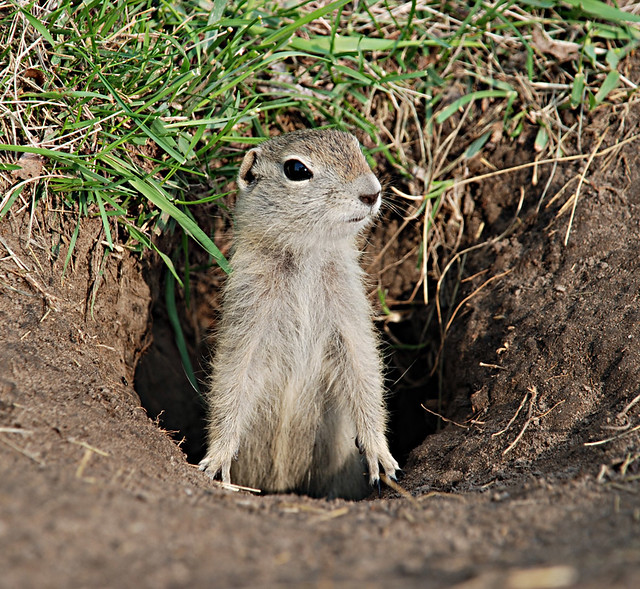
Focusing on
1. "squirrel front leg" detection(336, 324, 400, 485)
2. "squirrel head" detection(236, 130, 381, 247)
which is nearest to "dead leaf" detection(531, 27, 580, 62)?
"squirrel head" detection(236, 130, 381, 247)

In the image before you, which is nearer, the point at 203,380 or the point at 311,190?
the point at 311,190

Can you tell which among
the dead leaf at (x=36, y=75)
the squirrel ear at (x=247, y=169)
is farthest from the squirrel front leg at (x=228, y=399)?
the dead leaf at (x=36, y=75)

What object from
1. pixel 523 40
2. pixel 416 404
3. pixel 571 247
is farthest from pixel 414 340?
pixel 523 40

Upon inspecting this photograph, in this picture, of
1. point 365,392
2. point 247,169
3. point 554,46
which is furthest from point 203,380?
point 554,46

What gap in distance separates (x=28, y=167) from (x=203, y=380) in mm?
3049

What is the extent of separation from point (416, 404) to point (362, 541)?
4.51 metres

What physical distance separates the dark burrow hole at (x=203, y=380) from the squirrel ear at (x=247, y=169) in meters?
1.66

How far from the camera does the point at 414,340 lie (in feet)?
22.3

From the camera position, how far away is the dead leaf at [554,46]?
6098 mm

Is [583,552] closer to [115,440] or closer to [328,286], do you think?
[115,440]

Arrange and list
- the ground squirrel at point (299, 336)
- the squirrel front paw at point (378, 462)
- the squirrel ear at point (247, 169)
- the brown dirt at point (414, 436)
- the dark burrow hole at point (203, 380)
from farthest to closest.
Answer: the dark burrow hole at point (203, 380)
the squirrel ear at point (247, 169)
the squirrel front paw at point (378, 462)
the ground squirrel at point (299, 336)
the brown dirt at point (414, 436)

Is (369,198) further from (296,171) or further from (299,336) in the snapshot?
(299,336)

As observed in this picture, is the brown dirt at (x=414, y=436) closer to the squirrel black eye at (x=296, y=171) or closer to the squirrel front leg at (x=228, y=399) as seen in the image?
the squirrel front leg at (x=228, y=399)

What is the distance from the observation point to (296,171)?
4.91m
